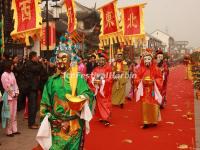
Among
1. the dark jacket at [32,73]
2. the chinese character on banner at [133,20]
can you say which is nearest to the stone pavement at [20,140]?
the dark jacket at [32,73]

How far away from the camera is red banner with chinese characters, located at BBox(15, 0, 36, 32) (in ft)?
24.8

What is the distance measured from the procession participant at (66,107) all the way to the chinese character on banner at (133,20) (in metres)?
7.94

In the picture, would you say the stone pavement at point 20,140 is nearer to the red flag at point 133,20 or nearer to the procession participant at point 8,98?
the procession participant at point 8,98

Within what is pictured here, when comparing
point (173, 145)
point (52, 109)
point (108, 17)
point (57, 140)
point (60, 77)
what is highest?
point (108, 17)

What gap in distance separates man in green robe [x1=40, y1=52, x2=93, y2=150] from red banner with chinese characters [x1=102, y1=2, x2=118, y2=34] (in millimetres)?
7237

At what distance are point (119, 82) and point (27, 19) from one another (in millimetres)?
4411

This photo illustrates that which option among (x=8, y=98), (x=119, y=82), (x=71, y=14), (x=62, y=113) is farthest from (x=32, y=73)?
(x=71, y=14)

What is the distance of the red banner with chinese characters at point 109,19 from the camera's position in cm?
1148

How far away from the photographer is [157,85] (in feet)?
26.6

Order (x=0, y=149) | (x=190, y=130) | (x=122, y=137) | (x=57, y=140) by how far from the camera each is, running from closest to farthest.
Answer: (x=57, y=140)
(x=0, y=149)
(x=122, y=137)
(x=190, y=130)

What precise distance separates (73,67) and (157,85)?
3.95m

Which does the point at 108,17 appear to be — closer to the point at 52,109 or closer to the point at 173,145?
the point at 173,145

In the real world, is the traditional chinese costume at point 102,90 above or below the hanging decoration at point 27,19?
below

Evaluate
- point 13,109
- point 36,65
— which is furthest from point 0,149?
point 36,65
